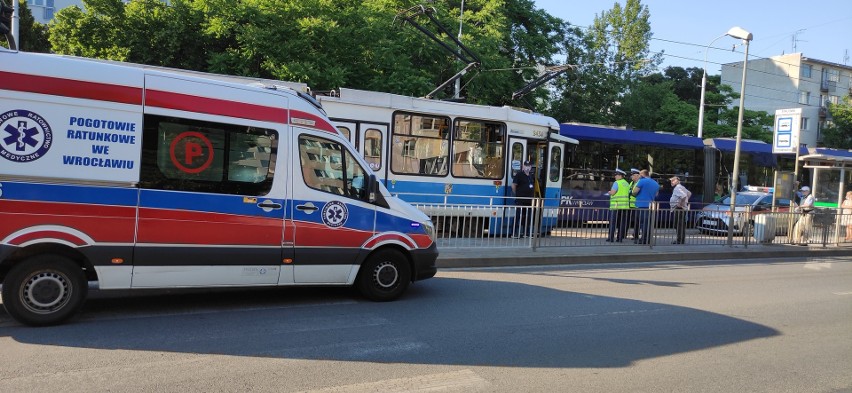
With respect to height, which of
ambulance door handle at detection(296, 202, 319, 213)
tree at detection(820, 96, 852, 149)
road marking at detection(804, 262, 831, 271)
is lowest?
road marking at detection(804, 262, 831, 271)

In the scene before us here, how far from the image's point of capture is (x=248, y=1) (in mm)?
21219

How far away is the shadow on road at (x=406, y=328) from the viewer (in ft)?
18.2

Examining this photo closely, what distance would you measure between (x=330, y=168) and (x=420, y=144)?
7.23m

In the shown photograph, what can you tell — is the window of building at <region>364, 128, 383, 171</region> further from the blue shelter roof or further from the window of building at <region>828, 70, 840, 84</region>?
the window of building at <region>828, 70, 840, 84</region>

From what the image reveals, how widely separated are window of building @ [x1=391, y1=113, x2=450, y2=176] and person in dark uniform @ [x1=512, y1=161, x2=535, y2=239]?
1.99m

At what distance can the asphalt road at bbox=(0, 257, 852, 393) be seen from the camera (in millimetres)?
4805

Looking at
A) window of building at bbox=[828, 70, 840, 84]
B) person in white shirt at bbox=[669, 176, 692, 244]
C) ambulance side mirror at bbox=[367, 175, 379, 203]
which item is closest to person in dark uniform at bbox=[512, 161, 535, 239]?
person in white shirt at bbox=[669, 176, 692, 244]

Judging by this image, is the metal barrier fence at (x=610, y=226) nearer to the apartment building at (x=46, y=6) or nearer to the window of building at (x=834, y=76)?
the window of building at (x=834, y=76)

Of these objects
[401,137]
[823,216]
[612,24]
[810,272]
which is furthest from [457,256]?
[612,24]

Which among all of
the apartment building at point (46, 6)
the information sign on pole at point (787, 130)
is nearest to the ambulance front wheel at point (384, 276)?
the information sign on pole at point (787, 130)

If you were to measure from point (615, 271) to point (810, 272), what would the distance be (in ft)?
15.8

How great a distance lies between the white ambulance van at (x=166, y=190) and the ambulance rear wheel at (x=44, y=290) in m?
0.01

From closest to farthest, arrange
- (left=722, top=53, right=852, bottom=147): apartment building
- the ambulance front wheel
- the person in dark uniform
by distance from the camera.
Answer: the ambulance front wheel → the person in dark uniform → (left=722, top=53, right=852, bottom=147): apartment building

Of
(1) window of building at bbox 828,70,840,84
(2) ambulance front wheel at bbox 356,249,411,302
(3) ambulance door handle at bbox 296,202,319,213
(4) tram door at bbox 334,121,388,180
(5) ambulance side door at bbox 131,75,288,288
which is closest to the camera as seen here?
(5) ambulance side door at bbox 131,75,288,288
